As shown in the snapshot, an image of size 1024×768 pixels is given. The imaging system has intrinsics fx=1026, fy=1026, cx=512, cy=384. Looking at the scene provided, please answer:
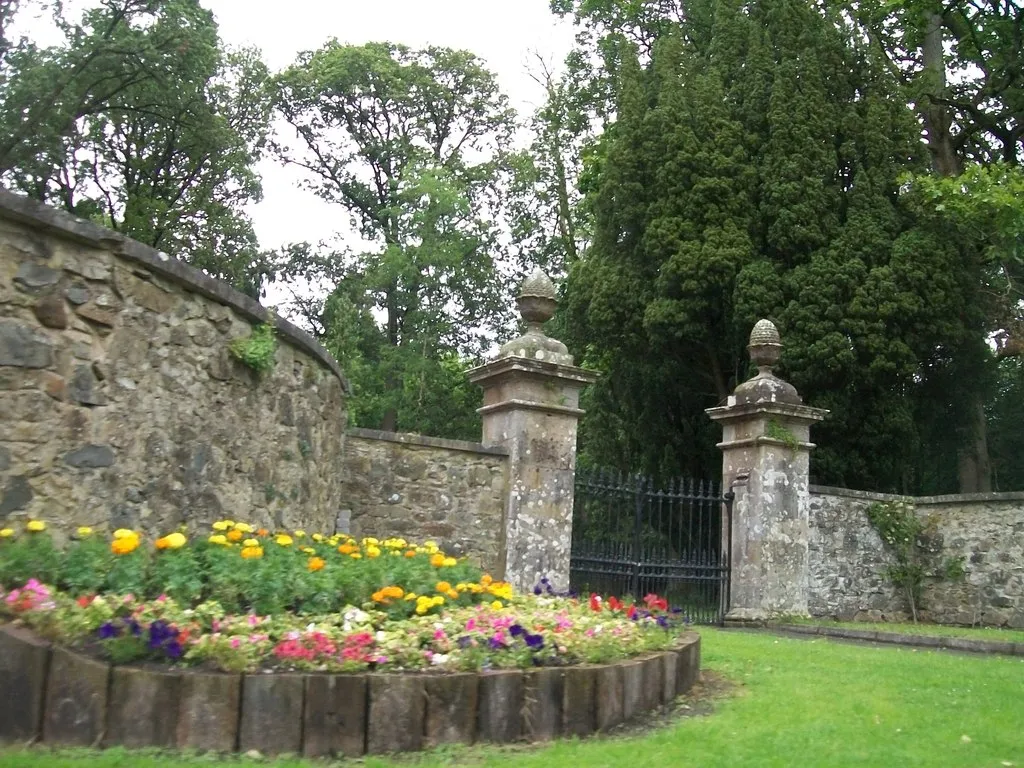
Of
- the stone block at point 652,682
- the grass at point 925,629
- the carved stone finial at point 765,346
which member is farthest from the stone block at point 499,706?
the carved stone finial at point 765,346

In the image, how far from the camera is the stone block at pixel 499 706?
425 centimetres

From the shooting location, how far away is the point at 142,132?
23750 mm

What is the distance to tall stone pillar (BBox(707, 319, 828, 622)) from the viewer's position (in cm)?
1138

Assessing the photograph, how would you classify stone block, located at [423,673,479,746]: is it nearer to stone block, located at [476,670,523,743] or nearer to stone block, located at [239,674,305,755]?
stone block, located at [476,670,523,743]

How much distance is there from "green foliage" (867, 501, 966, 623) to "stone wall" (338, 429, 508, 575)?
18.4 feet

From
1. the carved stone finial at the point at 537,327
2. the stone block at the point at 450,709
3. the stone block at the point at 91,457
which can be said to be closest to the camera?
the stone block at the point at 450,709

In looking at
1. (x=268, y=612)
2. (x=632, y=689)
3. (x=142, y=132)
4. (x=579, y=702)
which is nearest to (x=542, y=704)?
(x=579, y=702)

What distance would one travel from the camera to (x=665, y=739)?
4523 millimetres

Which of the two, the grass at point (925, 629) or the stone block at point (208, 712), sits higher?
the stone block at point (208, 712)

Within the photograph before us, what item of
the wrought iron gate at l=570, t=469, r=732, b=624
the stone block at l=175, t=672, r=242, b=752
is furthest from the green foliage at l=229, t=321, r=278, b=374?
the wrought iron gate at l=570, t=469, r=732, b=624

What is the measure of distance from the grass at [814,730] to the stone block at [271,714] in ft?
0.43

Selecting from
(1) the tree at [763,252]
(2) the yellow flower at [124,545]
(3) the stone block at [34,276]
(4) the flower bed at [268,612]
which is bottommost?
(4) the flower bed at [268,612]

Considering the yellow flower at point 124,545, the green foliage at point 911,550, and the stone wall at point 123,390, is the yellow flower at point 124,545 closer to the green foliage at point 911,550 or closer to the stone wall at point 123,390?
the stone wall at point 123,390

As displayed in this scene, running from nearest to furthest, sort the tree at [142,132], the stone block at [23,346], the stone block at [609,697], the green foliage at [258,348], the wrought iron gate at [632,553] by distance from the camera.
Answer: the stone block at [609,697] → the stone block at [23,346] → the green foliage at [258,348] → the wrought iron gate at [632,553] → the tree at [142,132]
